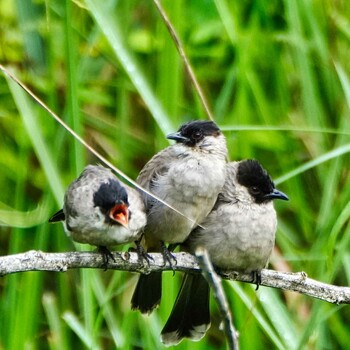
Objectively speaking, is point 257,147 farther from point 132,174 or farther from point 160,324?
point 160,324

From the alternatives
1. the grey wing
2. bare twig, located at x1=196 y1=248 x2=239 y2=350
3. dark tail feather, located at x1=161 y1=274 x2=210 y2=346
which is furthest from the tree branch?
bare twig, located at x1=196 y1=248 x2=239 y2=350

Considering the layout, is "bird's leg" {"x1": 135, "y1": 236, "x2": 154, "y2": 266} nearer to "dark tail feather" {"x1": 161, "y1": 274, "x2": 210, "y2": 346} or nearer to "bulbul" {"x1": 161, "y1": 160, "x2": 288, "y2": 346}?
"bulbul" {"x1": 161, "y1": 160, "x2": 288, "y2": 346}

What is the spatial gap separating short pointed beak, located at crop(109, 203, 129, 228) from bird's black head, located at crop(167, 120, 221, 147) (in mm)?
701

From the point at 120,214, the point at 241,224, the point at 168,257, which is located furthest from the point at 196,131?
the point at 120,214

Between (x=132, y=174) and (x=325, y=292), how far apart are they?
6.38ft

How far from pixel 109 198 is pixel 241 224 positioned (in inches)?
34.8

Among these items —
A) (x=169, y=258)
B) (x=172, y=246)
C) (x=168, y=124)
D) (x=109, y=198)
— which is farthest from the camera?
(x=172, y=246)

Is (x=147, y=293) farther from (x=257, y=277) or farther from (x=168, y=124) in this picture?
(x=168, y=124)

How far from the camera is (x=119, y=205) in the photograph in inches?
171

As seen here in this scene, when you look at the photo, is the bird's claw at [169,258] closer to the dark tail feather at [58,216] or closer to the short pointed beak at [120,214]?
the short pointed beak at [120,214]

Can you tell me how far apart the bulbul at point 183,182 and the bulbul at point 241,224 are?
0.09 metres

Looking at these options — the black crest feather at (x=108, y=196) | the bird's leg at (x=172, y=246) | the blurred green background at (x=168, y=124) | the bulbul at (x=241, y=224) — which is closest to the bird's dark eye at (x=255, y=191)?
the bulbul at (x=241, y=224)

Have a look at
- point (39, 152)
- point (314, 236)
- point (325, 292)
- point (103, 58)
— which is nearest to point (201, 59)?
point (103, 58)

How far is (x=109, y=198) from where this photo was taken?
437 cm
